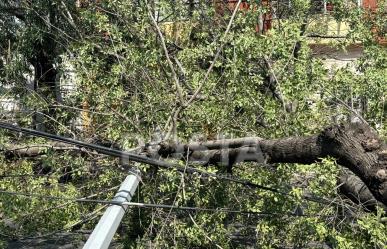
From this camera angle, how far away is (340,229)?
416cm

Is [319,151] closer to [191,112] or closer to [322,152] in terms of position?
[322,152]

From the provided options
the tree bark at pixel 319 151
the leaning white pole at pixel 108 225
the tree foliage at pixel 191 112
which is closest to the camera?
the leaning white pole at pixel 108 225

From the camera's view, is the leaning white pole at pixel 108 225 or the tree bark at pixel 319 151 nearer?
the leaning white pole at pixel 108 225

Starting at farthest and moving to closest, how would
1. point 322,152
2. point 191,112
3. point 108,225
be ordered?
point 191,112 → point 322,152 → point 108,225

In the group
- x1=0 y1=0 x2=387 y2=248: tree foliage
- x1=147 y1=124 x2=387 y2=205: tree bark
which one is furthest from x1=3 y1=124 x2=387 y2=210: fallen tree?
x1=0 y1=0 x2=387 y2=248: tree foliage

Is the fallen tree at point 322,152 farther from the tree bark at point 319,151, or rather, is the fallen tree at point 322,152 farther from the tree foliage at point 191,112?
the tree foliage at point 191,112

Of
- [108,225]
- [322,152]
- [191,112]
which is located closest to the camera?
[108,225]

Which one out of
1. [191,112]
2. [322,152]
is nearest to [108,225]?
[322,152]

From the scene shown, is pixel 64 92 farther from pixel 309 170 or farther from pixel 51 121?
pixel 309 170

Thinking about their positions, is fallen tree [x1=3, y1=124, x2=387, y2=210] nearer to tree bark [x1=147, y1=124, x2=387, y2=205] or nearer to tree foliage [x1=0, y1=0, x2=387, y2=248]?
tree bark [x1=147, y1=124, x2=387, y2=205]

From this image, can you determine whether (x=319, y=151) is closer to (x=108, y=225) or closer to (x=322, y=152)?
(x=322, y=152)

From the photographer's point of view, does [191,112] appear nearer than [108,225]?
No

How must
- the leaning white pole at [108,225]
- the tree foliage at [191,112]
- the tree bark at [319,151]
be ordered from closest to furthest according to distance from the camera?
the leaning white pole at [108,225], the tree bark at [319,151], the tree foliage at [191,112]

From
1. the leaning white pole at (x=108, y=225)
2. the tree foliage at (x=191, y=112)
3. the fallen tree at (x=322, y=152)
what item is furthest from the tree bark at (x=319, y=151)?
the leaning white pole at (x=108, y=225)
